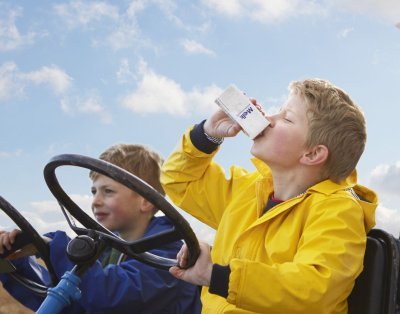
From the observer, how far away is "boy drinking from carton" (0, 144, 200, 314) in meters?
2.03

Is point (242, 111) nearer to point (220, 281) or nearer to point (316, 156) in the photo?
point (316, 156)

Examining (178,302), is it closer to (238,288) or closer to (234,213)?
(234,213)

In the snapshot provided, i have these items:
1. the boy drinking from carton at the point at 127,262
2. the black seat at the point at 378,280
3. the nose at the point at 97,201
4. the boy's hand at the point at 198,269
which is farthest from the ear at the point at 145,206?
the black seat at the point at 378,280

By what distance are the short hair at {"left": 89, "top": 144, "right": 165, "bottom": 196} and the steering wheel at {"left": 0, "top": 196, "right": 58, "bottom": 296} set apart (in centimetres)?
80

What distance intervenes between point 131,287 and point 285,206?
0.72 metres

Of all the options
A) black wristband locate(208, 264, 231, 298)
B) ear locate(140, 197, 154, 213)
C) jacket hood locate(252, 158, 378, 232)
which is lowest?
black wristband locate(208, 264, 231, 298)

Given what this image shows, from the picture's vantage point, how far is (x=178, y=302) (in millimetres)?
2391

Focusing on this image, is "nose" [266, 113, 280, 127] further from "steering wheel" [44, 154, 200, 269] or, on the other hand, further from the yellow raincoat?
"steering wheel" [44, 154, 200, 269]

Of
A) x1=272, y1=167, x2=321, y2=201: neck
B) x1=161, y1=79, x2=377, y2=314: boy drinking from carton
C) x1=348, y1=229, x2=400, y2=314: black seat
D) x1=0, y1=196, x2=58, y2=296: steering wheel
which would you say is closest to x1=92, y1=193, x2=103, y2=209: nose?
x1=161, y1=79, x2=377, y2=314: boy drinking from carton

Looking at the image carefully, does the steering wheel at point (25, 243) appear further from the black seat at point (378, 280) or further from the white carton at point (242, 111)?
the black seat at point (378, 280)

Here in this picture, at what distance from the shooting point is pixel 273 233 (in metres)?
1.83

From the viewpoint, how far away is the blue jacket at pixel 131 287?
1963 millimetres

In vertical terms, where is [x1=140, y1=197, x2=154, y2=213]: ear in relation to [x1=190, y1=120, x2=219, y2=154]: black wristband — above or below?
below

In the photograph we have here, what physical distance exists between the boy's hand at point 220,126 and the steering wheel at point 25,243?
2.47 feet
